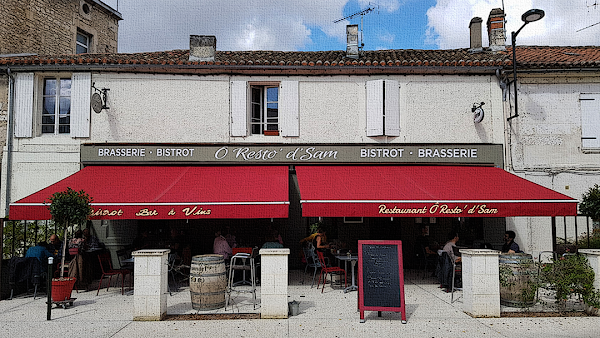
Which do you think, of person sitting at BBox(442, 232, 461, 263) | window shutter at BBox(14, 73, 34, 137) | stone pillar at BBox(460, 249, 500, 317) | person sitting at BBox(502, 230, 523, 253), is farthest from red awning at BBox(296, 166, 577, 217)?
window shutter at BBox(14, 73, 34, 137)

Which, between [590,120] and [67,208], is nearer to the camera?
[67,208]

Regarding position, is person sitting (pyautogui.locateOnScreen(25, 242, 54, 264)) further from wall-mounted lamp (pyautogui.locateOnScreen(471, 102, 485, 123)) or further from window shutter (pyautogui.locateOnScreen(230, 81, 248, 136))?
wall-mounted lamp (pyautogui.locateOnScreen(471, 102, 485, 123))

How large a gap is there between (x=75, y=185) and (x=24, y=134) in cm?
274

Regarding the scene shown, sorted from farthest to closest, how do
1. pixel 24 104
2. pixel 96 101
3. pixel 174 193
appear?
pixel 24 104
pixel 96 101
pixel 174 193

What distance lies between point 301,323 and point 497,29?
11.4 meters

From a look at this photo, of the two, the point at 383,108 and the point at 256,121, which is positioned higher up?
the point at 383,108

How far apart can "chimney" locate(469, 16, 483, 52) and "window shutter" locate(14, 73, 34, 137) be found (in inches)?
505

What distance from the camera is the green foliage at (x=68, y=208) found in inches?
330

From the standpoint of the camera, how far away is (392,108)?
11.7 metres

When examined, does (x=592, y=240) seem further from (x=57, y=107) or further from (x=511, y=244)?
(x=57, y=107)

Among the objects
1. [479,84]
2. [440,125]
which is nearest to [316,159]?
[440,125]

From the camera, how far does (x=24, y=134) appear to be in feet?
37.5

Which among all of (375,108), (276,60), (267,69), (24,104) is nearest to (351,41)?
(276,60)

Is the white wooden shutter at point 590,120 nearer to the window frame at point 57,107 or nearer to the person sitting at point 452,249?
the person sitting at point 452,249
